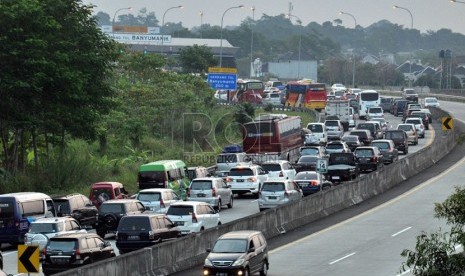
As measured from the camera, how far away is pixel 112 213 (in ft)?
143

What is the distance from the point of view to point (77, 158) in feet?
206

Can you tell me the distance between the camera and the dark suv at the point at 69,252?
33562 millimetres

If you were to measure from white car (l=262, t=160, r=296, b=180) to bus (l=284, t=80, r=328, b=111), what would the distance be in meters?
61.2

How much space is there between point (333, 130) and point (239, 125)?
35.1 feet

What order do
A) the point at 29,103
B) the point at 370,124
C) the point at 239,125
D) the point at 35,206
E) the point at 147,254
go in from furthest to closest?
1. the point at 239,125
2. the point at 370,124
3. the point at 29,103
4. the point at 35,206
5. the point at 147,254

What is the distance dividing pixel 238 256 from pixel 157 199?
47.0 ft

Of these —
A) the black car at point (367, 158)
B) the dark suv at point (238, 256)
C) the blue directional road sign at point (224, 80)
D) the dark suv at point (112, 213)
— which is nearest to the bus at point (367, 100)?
the blue directional road sign at point (224, 80)

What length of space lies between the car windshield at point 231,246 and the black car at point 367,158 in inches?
1254

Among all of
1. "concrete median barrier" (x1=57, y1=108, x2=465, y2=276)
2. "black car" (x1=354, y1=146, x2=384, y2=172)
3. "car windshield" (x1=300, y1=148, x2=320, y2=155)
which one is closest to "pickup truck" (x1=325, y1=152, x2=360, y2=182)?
"concrete median barrier" (x1=57, y1=108, x2=465, y2=276)

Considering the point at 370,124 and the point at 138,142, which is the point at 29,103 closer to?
the point at 138,142

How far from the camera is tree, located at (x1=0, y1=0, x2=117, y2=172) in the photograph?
56.5 m

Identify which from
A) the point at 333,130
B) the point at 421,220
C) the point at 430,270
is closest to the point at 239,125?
the point at 333,130

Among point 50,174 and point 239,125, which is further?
point 239,125

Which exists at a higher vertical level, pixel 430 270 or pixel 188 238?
pixel 430 270
